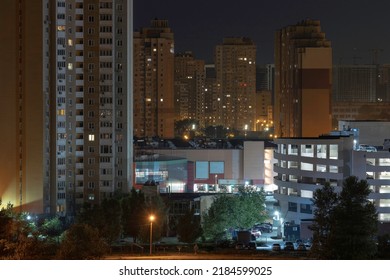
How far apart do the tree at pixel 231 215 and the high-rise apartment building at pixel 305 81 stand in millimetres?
6345

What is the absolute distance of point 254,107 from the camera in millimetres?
20203

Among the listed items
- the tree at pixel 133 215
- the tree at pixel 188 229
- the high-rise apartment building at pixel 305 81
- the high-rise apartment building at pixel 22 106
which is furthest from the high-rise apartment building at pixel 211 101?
the tree at pixel 188 229

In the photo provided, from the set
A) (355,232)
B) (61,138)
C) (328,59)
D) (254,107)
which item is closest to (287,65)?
(328,59)

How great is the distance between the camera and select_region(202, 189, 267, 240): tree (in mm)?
6441

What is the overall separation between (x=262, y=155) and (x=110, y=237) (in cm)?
570

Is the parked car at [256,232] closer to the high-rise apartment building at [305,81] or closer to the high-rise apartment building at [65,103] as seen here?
the high-rise apartment building at [65,103]

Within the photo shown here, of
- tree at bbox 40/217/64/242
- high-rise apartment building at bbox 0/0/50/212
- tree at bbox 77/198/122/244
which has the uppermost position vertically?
high-rise apartment building at bbox 0/0/50/212

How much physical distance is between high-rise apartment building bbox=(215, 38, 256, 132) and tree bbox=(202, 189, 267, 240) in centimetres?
1262

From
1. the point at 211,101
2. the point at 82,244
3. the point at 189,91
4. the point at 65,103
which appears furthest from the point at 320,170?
the point at 189,91

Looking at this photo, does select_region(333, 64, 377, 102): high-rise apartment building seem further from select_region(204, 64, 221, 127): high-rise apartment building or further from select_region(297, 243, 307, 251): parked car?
select_region(297, 243, 307, 251): parked car

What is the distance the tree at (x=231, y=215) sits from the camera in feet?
21.1

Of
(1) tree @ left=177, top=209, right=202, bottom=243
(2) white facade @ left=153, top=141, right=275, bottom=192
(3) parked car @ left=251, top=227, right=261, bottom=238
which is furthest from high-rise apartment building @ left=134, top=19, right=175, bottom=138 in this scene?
(1) tree @ left=177, top=209, right=202, bottom=243

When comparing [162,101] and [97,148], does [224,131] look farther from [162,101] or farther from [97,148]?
[97,148]

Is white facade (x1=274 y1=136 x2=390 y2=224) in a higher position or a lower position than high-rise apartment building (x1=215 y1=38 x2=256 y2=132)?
lower
